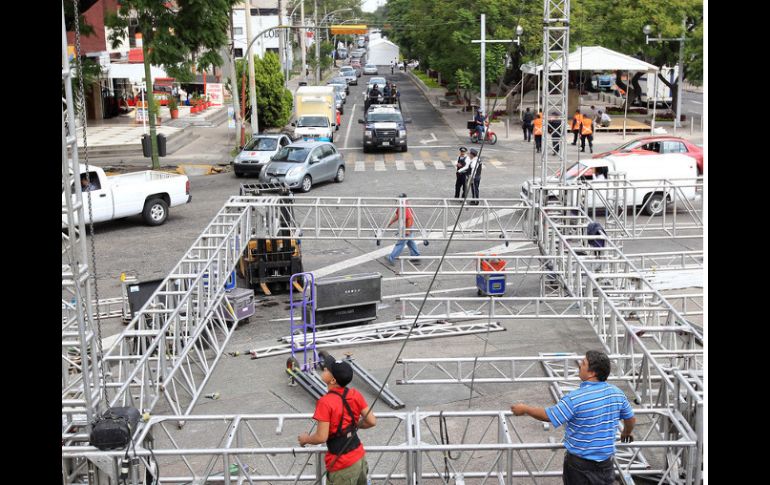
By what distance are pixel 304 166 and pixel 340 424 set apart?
2013cm

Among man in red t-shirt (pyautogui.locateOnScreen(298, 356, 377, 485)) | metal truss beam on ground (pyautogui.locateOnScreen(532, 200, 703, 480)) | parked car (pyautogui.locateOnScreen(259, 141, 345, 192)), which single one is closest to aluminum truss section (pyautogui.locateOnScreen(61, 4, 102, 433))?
man in red t-shirt (pyautogui.locateOnScreen(298, 356, 377, 485))

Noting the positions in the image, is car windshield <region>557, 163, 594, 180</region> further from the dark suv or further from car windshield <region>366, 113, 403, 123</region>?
car windshield <region>366, 113, 403, 123</region>

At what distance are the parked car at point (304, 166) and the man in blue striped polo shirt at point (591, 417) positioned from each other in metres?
19.4

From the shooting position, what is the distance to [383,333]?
14.8 m

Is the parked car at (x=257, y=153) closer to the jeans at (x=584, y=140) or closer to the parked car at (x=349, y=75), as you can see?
the jeans at (x=584, y=140)

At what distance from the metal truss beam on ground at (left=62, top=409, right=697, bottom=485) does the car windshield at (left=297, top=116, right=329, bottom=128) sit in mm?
27635

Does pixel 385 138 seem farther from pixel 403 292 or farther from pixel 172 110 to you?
pixel 403 292

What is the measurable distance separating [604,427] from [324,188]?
21.3 meters

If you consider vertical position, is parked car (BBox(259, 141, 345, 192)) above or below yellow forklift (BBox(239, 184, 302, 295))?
above

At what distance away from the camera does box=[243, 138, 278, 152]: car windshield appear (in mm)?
30875

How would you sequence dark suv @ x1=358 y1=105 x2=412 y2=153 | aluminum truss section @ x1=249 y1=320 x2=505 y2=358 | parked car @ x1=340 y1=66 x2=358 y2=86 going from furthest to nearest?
parked car @ x1=340 y1=66 x2=358 y2=86
dark suv @ x1=358 y1=105 x2=412 y2=153
aluminum truss section @ x1=249 y1=320 x2=505 y2=358

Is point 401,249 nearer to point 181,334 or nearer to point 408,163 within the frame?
point 181,334

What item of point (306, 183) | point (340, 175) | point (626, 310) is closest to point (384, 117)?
point (340, 175)
